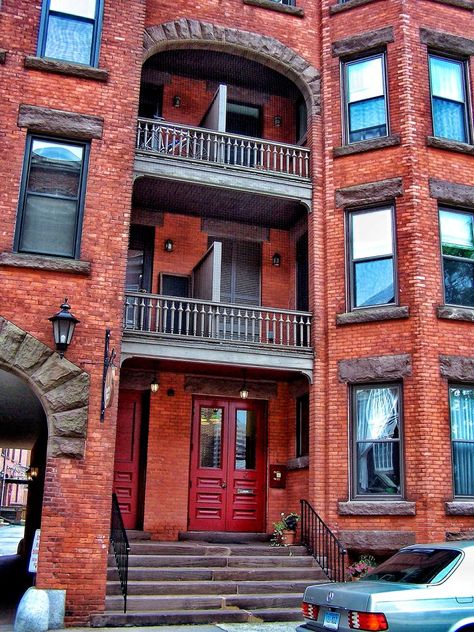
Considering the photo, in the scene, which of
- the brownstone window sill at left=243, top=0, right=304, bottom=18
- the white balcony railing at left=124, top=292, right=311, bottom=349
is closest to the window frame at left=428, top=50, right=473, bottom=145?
the brownstone window sill at left=243, top=0, right=304, bottom=18

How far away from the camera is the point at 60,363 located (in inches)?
419

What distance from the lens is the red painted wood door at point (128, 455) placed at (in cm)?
1379

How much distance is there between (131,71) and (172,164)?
1.84 meters

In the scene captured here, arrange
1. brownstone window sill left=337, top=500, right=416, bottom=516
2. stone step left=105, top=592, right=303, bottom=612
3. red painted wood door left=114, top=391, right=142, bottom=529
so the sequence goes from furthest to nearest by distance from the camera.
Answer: red painted wood door left=114, top=391, right=142, bottom=529 → brownstone window sill left=337, top=500, right=416, bottom=516 → stone step left=105, top=592, right=303, bottom=612

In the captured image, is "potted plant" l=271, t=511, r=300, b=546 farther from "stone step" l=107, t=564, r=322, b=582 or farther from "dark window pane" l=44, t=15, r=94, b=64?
"dark window pane" l=44, t=15, r=94, b=64

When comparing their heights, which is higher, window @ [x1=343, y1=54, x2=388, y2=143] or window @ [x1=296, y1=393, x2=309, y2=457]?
window @ [x1=343, y1=54, x2=388, y2=143]

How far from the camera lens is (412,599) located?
Answer: 22.0ft

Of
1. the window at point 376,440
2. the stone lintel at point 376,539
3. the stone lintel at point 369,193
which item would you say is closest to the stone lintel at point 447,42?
the stone lintel at point 369,193

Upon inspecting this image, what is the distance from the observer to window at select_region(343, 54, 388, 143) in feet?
47.3

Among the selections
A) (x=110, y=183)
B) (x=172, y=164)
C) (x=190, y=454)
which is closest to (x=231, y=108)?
(x=172, y=164)

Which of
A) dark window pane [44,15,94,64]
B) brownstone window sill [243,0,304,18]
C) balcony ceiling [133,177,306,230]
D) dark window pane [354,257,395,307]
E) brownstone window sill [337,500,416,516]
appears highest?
brownstone window sill [243,0,304,18]

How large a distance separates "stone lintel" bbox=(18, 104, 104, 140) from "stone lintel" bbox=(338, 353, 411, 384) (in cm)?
604

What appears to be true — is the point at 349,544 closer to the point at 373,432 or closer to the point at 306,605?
the point at 373,432

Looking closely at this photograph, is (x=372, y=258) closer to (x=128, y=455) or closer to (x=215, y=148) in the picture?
(x=215, y=148)
